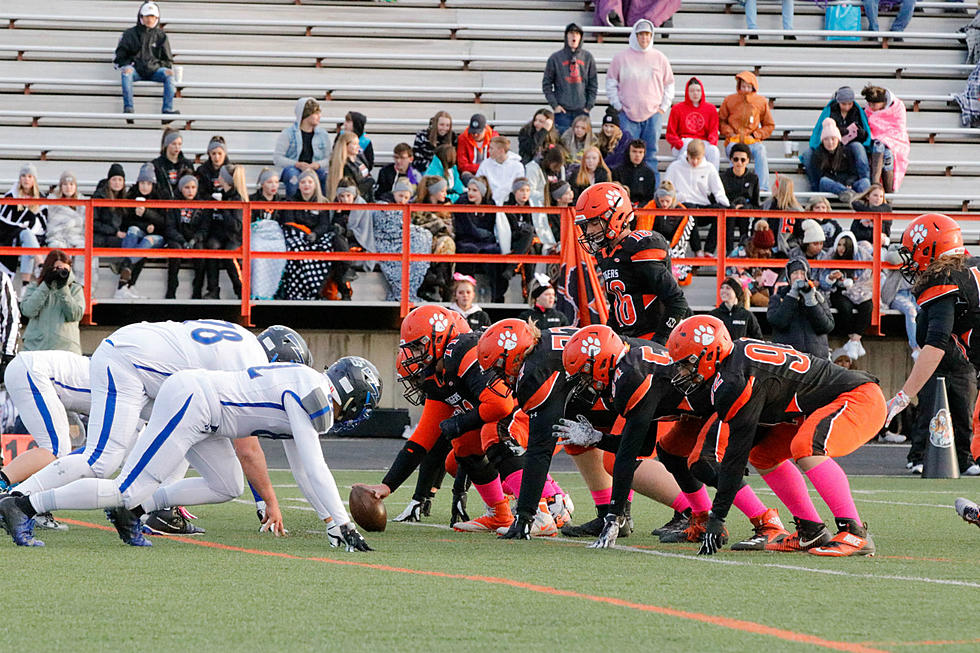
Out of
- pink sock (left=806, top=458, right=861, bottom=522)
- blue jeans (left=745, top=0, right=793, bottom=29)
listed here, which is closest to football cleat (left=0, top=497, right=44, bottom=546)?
pink sock (left=806, top=458, right=861, bottom=522)

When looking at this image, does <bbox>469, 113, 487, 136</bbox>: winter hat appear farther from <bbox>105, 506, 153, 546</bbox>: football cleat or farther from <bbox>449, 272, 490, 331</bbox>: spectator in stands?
<bbox>105, 506, 153, 546</bbox>: football cleat

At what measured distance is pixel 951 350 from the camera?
45.4ft

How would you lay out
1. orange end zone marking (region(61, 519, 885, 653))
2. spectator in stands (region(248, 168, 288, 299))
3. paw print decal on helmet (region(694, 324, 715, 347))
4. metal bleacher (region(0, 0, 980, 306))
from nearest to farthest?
orange end zone marking (region(61, 519, 885, 653)), paw print decal on helmet (region(694, 324, 715, 347)), spectator in stands (region(248, 168, 288, 299)), metal bleacher (region(0, 0, 980, 306))

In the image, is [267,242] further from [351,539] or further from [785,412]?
[785,412]

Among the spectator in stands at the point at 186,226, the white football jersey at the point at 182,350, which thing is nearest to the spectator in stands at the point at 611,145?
the spectator in stands at the point at 186,226

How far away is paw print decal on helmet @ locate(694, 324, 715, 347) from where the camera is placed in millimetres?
7676

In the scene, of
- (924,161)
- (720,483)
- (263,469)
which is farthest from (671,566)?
(924,161)

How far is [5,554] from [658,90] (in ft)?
40.8

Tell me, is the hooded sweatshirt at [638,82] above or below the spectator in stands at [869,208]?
above

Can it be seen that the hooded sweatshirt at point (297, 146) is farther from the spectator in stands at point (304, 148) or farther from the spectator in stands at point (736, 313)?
the spectator in stands at point (736, 313)

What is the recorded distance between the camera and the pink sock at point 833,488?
7.79m

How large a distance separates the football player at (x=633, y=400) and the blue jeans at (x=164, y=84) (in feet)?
40.5

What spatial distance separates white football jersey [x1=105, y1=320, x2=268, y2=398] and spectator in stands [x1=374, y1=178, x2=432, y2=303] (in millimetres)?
7339

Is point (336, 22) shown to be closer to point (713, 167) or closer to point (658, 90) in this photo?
point (658, 90)
